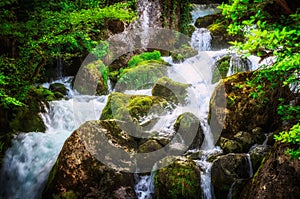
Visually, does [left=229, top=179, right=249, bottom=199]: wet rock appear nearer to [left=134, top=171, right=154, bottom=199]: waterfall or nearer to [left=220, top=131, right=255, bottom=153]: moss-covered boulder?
[left=220, top=131, right=255, bottom=153]: moss-covered boulder

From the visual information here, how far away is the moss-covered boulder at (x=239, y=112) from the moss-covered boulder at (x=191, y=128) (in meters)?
0.44

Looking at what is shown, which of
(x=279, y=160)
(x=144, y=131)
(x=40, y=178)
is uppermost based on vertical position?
(x=279, y=160)

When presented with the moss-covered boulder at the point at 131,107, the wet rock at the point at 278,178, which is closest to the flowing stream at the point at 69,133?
the moss-covered boulder at the point at 131,107

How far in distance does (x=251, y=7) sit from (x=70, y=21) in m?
4.50

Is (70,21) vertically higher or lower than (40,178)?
higher

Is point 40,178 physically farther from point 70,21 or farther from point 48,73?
point 48,73

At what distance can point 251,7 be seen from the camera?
265 cm

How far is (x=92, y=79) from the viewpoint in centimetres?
→ 1299

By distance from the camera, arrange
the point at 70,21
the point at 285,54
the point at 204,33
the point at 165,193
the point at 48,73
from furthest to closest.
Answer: the point at 204,33, the point at 48,73, the point at 70,21, the point at 165,193, the point at 285,54

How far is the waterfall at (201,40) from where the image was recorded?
17547 millimetres

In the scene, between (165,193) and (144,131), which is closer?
(165,193)

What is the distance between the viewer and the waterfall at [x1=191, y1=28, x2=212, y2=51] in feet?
57.6

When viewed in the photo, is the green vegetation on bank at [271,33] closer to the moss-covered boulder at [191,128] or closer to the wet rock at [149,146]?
the wet rock at [149,146]

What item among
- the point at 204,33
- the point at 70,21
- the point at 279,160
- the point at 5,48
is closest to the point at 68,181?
the point at 70,21
